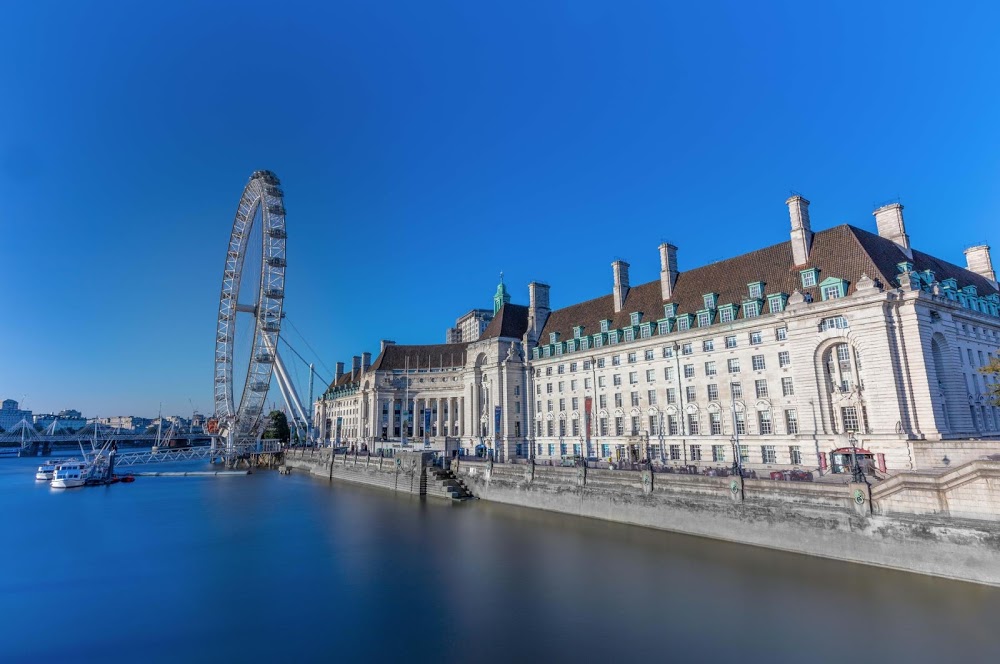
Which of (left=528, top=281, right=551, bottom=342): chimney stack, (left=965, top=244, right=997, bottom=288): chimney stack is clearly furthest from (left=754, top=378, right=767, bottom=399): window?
(left=528, top=281, right=551, bottom=342): chimney stack

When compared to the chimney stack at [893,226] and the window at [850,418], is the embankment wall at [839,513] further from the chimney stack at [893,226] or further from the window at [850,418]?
the chimney stack at [893,226]

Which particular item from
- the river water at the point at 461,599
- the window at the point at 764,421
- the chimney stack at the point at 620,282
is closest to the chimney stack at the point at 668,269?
the chimney stack at the point at 620,282

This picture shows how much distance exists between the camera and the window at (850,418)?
36.8 metres

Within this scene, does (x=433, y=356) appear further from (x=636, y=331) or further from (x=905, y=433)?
(x=905, y=433)

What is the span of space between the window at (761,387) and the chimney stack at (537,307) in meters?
33.9

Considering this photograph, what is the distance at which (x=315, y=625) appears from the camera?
20.8m

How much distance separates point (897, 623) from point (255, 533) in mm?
38551

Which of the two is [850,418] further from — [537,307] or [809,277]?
[537,307]

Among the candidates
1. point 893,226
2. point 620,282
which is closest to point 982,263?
point 893,226

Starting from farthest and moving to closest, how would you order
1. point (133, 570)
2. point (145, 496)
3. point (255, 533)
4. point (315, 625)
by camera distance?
point (145, 496), point (255, 533), point (133, 570), point (315, 625)

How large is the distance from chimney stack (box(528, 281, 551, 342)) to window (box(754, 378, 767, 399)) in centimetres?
3393

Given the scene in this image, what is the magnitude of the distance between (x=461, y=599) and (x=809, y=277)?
35.7 m

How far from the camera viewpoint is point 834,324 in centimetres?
3834

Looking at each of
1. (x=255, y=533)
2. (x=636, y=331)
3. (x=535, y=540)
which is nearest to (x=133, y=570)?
(x=255, y=533)
